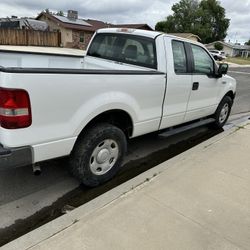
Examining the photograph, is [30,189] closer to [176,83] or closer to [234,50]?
[176,83]

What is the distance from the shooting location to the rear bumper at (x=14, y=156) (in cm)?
260

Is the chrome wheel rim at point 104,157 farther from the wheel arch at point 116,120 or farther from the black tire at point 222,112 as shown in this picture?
the black tire at point 222,112

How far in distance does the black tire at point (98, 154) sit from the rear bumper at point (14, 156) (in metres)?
0.61

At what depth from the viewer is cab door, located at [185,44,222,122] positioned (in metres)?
4.69

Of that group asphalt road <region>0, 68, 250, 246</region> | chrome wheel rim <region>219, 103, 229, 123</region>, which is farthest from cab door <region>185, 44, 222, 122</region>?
asphalt road <region>0, 68, 250, 246</region>

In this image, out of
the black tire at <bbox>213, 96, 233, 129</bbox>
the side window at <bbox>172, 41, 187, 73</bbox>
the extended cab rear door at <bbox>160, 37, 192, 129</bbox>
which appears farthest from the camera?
the black tire at <bbox>213, 96, 233, 129</bbox>

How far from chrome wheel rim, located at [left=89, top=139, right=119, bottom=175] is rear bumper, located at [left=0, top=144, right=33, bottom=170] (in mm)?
835

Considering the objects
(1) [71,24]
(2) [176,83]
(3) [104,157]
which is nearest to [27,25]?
(1) [71,24]

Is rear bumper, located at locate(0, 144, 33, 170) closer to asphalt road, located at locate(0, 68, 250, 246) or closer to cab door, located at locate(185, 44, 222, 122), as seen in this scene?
asphalt road, located at locate(0, 68, 250, 246)

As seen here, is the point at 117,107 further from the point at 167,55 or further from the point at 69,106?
the point at 167,55

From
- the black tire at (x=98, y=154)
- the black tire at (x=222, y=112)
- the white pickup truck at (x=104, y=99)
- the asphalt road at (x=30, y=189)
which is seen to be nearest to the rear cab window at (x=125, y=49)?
the white pickup truck at (x=104, y=99)

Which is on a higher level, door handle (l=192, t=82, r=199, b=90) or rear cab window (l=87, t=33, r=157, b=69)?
rear cab window (l=87, t=33, r=157, b=69)

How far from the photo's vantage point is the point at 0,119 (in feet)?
8.49

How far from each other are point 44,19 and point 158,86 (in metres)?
40.9
